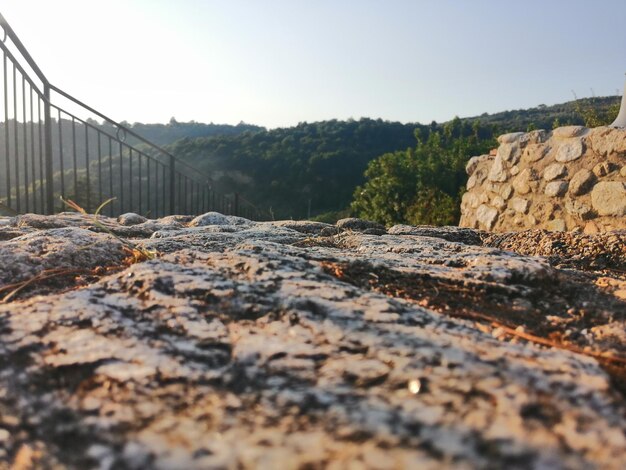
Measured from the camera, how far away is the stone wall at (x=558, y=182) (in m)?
3.40

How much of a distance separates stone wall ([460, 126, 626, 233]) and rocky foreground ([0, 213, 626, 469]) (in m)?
2.62

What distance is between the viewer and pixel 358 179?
1405 inches

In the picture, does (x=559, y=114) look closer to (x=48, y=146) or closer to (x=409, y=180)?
(x=409, y=180)

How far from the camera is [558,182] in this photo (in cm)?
385

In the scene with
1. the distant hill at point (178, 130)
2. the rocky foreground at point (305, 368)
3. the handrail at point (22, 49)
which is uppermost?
the distant hill at point (178, 130)

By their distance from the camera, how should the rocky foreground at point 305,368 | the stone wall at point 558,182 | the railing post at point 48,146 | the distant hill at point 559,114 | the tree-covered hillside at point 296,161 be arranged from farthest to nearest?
the tree-covered hillside at point 296,161, the distant hill at point 559,114, the railing post at point 48,146, the stone wall at point 558,182, the rocky foreground at point 305,368

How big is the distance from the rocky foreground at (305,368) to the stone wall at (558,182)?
2618 millimetres

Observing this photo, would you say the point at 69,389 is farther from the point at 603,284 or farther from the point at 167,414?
the point at 603,284

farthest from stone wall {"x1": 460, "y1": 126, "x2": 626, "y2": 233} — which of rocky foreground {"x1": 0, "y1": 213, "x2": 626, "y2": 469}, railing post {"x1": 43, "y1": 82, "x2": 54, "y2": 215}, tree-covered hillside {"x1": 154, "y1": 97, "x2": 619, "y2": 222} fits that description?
tree-covered hillside {"x1": 154, "y1": 97, "x2": 619, "y2": 222}

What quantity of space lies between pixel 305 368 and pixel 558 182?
3.78 m

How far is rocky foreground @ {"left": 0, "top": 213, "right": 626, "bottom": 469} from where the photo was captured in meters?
0.51

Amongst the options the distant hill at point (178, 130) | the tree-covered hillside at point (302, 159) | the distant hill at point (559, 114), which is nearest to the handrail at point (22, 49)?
the distant hill at point (559, 114)

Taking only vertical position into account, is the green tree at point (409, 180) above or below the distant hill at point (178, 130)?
below

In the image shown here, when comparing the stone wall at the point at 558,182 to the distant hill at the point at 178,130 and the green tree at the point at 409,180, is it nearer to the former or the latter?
the green tree at the point at 409,180
